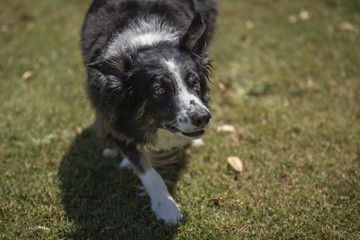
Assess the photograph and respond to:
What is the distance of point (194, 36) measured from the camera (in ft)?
9.56

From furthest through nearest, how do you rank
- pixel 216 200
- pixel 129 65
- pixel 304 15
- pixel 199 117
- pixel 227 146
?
pixel 304 15, pixel 227 146, pixel 216 200, pixel 129 65, pixel 199 117

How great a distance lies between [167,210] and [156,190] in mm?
220

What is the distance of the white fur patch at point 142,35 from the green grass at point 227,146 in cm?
138

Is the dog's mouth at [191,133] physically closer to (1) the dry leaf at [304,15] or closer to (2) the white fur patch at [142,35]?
(2) the white fur patch at [142,35]

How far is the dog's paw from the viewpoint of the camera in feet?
9.66

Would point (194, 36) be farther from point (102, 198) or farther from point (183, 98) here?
point (102, 198)

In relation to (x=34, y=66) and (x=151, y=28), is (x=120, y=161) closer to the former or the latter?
(x=151, y=28)

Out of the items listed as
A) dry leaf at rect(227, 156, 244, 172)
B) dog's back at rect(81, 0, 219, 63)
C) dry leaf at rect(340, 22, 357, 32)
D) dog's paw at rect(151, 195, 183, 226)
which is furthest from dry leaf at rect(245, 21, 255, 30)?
dog's paw at rect(151, 195, 183, 226)

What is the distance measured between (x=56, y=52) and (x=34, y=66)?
517 millimetres

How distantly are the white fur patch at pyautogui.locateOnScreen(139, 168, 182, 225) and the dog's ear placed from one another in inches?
49.7

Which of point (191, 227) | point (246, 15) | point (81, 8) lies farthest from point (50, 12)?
point (191, 227)

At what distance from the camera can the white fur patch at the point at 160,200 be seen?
9.71 ft

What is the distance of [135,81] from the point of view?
2.77 meters

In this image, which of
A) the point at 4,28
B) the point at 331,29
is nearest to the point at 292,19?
the point at 331,29
